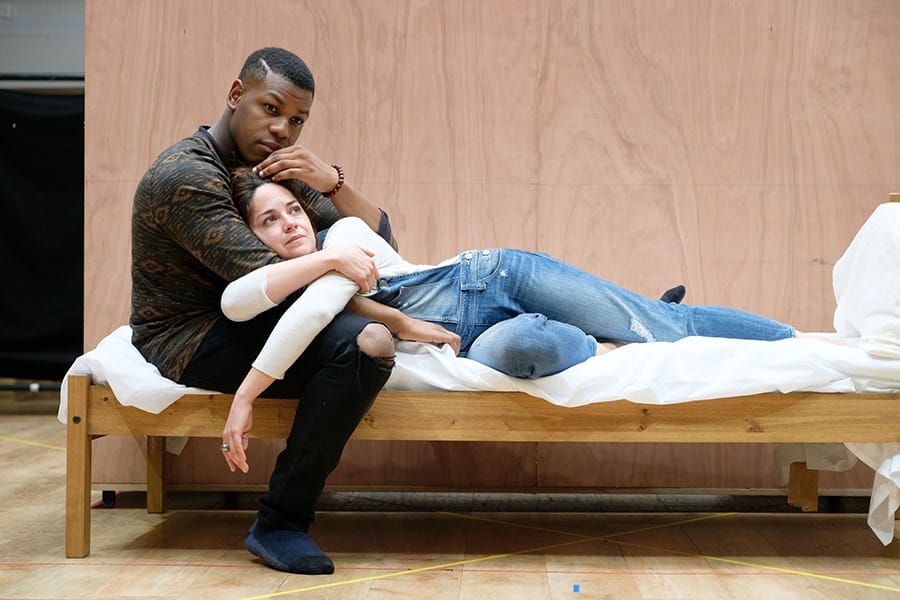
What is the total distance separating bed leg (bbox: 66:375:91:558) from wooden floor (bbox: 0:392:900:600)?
0.20 feet

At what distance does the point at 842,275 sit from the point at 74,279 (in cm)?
366

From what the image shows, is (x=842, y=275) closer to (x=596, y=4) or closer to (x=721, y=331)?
(x=721, y=331)

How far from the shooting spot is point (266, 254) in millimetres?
1927

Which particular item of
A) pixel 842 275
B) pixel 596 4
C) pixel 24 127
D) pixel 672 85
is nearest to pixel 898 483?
pixel 842 275

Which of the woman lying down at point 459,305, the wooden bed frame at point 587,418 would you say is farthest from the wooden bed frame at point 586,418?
the woman lying down at point 459,305

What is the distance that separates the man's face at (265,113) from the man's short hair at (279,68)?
0.03ft

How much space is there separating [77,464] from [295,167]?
845mm

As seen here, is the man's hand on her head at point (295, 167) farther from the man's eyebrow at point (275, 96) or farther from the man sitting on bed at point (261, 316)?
the man's eyebrow at point (275, 96)

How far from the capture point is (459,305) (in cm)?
220

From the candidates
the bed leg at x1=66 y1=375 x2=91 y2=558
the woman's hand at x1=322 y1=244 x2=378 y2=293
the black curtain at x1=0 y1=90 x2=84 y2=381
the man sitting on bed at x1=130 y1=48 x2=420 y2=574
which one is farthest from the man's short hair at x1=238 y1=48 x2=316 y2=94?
the black curtain at x1=0 y1=90 x2=84 y2=381

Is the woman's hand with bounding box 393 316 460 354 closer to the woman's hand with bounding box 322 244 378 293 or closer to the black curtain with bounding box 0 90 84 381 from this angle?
the woman's hand with bounding box 322 244 378 293

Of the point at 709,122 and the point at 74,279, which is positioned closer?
the point at 709,122

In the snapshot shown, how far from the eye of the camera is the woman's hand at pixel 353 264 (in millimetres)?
1918

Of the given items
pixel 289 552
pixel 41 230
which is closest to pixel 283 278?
pixel 289 552
